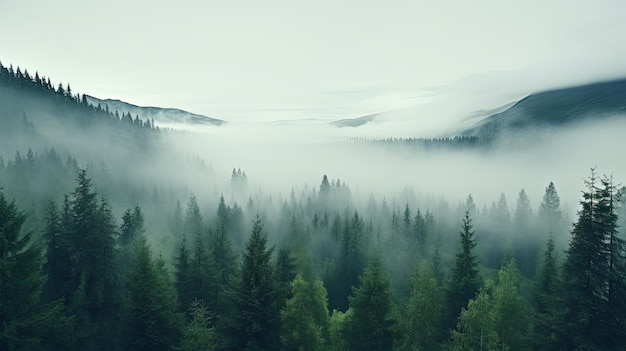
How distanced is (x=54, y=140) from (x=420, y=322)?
20079 cm

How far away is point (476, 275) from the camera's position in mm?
34719

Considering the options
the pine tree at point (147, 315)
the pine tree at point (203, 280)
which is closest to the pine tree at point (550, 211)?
the pine tree at point (203, 280)

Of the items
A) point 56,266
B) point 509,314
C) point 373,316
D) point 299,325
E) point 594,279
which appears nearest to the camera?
point 594,279

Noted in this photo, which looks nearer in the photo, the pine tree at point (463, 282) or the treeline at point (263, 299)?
the treeline at point (263, 299)

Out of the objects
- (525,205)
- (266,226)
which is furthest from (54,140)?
(525,205)

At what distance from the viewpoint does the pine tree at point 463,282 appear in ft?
112

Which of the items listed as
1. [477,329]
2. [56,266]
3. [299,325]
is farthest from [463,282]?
[56,266]

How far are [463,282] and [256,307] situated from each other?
16.9m

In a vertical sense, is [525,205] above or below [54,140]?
below

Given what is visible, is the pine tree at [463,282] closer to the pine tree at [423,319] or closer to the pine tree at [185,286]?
the pine tree at [423,319]

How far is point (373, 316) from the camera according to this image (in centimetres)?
3478

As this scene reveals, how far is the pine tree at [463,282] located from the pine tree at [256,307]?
14.5 m

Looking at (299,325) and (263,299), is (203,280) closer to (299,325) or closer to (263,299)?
(263,299)

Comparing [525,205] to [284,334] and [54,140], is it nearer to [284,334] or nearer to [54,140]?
[284,334]
